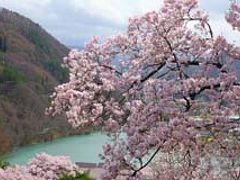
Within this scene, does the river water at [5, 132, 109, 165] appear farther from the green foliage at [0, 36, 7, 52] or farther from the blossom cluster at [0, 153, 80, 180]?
the blossom cluster at [0, 153, 80, 180]

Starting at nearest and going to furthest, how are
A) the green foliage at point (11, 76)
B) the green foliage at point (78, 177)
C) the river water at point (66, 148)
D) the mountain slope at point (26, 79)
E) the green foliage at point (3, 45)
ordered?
the green foliage at point (78, 177) < the river water at point (66, 148) < the mountain slope at point (26, 79) < the green foliage at point (11, 76) < the green foliage at point (3, 45)

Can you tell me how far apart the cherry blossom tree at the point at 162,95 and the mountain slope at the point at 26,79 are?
253ft

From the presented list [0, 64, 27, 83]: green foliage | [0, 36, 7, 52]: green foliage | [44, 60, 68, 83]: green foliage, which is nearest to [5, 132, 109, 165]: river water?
[0, 64, 27, 83]: green foliage

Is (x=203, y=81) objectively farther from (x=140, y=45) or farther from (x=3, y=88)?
(x=3, y=88)

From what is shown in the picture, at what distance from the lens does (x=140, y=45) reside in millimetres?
6520

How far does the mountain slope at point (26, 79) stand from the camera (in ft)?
340

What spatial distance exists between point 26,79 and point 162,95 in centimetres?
11906

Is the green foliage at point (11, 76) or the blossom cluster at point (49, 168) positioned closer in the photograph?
the blossom cluster at point (49, 168)

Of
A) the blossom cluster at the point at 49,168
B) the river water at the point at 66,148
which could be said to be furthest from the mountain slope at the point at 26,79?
the blossom cluster at the point at 49,168

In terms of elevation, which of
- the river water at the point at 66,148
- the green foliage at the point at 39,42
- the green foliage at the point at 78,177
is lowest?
the river water at the point at 66,148

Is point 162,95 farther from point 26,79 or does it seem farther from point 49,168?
point 26,79

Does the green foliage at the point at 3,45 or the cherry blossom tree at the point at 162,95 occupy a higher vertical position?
the green foliage at the point at 3,45

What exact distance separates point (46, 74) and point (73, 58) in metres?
128

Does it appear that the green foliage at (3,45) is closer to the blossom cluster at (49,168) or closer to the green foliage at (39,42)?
the green foliage at (39,42)
